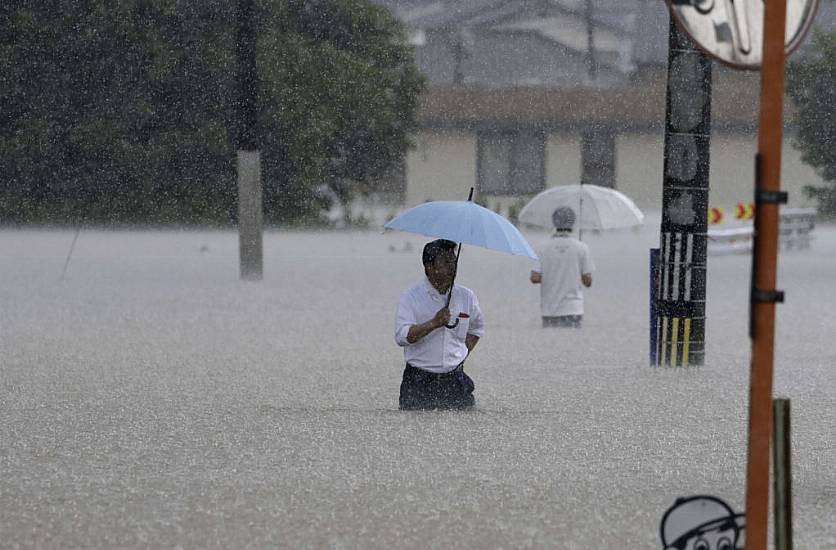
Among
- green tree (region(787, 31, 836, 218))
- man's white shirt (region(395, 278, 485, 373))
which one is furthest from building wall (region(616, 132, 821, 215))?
man's white shirt (region(395, 278, 485, 373))

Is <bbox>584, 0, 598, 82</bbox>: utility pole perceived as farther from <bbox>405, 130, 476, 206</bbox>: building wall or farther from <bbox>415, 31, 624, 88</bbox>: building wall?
<bbox>405, 130, 476, 206</bbox>: building wall

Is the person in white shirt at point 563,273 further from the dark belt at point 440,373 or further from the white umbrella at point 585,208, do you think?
the dark belt at point 440,373

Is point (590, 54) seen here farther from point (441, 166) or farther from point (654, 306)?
point (654, 306)

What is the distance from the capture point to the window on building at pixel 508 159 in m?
49.1

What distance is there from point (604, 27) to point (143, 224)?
102 ft

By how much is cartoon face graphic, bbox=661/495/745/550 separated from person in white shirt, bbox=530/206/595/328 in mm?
9757

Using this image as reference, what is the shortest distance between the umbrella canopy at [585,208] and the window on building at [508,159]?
32928mm

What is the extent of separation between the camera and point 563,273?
48.7ft

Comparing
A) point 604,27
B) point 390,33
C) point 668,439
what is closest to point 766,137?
point 668,439

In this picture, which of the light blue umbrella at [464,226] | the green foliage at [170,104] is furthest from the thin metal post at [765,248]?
the green foliage at [170,104]

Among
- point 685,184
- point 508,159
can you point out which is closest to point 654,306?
point 685,184

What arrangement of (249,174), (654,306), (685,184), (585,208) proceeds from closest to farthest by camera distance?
(685,184), (654,306), (585,208), (249,174)

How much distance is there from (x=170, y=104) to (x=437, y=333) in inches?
1207

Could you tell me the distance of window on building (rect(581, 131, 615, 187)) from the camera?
48531 mm
